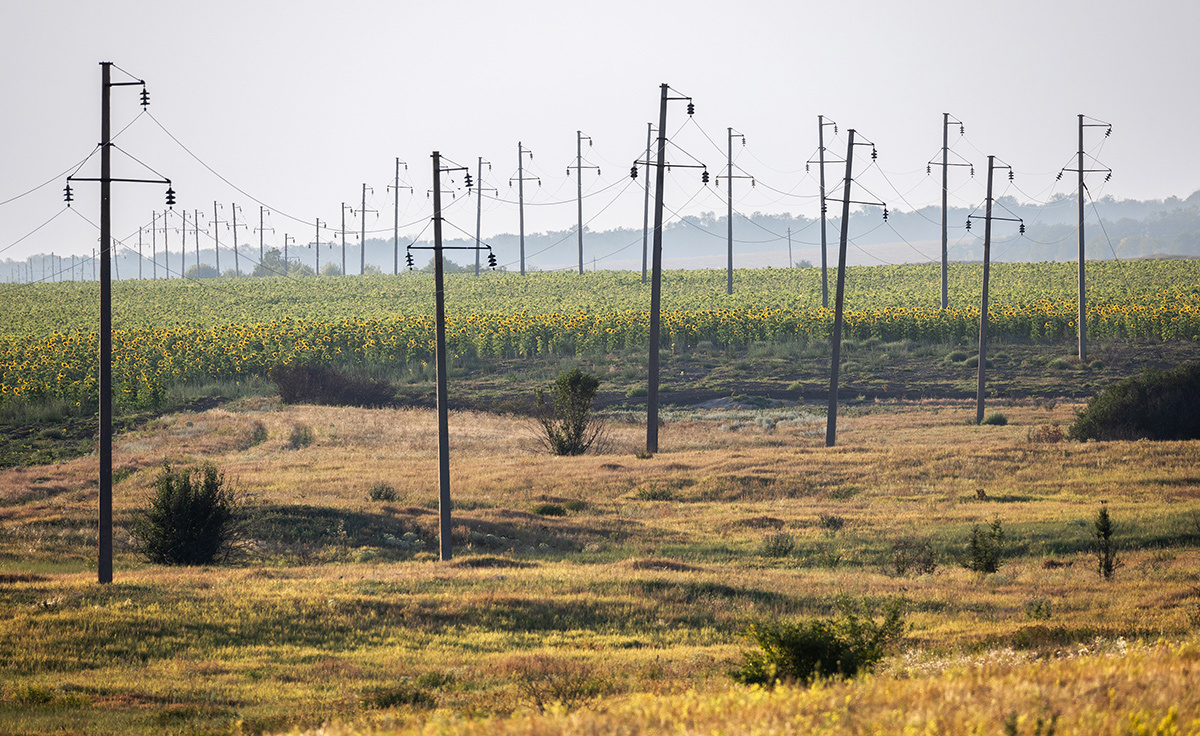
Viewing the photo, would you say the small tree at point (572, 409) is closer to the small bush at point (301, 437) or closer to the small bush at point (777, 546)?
the small bush at point (301, 437)

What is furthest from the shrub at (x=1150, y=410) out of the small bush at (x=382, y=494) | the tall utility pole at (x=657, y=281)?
the small bush at (x=382, y=494)

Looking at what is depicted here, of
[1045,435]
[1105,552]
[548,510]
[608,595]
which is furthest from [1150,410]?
[608,595]

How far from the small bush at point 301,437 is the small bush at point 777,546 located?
2297 cm

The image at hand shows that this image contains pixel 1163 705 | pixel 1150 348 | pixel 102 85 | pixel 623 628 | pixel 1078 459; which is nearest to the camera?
pixel 1163 705

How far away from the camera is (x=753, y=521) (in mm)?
25234

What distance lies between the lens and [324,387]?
175 ft

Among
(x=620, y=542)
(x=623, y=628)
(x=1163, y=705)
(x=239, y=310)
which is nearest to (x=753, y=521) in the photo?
(x=620, y=542)

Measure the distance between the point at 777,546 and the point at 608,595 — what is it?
248 inches

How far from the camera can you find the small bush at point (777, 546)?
2217 centimetres

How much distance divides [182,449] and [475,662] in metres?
28.6

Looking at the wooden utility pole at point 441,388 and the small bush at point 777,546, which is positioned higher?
the wooden utility pole at point 441,388

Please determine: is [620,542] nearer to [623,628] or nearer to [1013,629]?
[623,628]

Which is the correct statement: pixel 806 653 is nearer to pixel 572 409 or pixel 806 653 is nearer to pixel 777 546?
pixel 777 546

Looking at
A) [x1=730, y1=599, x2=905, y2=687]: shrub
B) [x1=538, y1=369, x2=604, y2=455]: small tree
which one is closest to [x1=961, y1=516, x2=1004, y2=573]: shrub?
[x1=730, y1=599, x2=905, y2=687]: shrub
